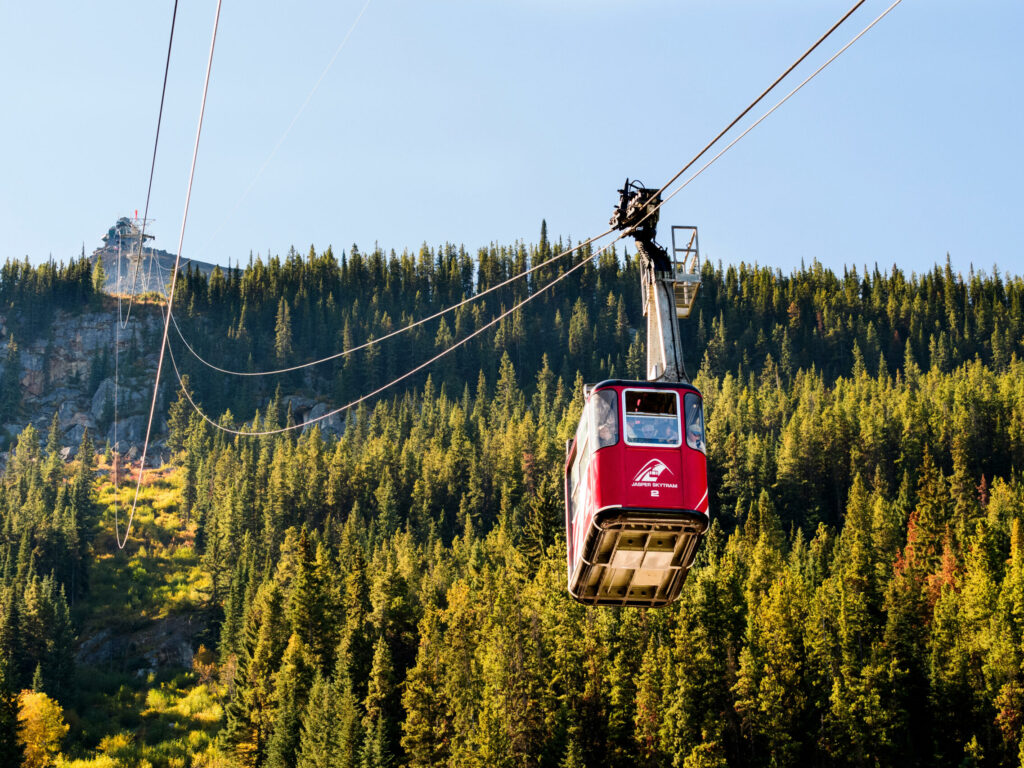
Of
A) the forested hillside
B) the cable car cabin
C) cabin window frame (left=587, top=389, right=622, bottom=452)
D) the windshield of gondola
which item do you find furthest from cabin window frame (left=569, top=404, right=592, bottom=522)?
the forested hillside

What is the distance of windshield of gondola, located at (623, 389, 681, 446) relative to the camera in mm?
32156

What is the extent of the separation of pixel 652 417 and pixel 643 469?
4.52ft

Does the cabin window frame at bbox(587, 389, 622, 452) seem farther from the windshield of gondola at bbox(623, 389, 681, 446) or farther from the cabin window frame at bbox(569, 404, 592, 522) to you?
the cabin window frame at bbox(569, 404, 592, 522)

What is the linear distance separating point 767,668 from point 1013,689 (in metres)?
16.4

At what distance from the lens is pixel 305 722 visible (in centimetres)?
9331

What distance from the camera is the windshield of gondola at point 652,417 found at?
105 ft

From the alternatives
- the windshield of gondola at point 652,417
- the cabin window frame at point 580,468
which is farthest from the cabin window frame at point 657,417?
the cabin window frame at point 580,468

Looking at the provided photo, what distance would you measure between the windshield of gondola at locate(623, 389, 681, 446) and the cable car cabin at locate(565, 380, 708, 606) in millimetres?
25

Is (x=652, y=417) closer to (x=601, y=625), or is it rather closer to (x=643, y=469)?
Result: (x=643, y=469)

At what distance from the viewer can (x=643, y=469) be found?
3188 cm

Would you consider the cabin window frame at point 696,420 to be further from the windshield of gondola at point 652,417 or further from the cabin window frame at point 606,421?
the cabin window frame at point 606,421

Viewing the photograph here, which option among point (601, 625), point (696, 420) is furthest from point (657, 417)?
point (601, 625)

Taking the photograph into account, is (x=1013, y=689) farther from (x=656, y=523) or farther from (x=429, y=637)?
(x=656, y=523)

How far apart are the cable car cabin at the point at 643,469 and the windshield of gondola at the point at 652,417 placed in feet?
0.08
